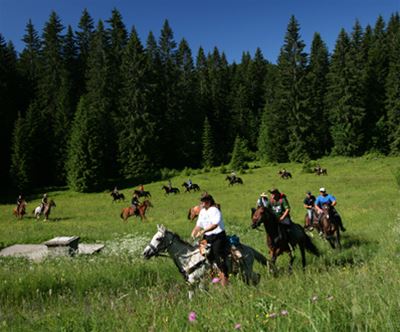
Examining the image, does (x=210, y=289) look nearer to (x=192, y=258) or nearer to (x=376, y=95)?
(x=192, y=258)

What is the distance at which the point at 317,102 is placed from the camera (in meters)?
72.5

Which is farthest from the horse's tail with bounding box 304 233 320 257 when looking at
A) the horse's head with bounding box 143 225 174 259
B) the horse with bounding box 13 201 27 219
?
the horse with bounding box 13 201 27 219

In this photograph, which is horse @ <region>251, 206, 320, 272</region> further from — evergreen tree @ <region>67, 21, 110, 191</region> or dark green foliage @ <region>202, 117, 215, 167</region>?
dark green foliage @ <region>202, 117, 215, 167</region>

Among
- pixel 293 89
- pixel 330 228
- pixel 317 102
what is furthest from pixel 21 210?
pixel 317 102

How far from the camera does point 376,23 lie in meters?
96.8

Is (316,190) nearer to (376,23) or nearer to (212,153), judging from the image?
(212,153)

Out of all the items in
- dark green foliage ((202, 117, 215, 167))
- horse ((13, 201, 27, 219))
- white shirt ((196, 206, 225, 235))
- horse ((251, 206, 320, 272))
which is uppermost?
dark green foliage ((202, 117, 215, 167))

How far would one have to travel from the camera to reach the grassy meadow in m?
3.00

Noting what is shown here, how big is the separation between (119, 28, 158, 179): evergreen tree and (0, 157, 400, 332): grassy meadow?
85.9 feet

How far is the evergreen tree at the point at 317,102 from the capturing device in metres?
67.3

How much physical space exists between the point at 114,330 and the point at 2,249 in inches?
650

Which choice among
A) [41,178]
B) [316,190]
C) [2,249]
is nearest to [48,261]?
[2,249]

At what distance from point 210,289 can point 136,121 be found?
197 ft

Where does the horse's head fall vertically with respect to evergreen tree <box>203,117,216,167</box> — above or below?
below
